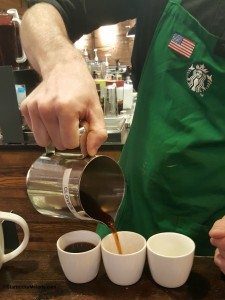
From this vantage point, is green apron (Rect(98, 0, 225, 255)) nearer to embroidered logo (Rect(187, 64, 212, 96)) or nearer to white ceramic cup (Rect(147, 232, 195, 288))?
embroidered logo (Rect(187, 64, 212, 96))

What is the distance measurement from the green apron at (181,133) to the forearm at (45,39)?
0.26 meters

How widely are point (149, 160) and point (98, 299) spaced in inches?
15.5

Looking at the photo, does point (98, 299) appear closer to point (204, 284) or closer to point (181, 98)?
point (204, 284)

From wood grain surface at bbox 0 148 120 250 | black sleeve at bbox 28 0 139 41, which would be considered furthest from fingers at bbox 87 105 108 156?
wood grain surface at bbox 0 148 120 250

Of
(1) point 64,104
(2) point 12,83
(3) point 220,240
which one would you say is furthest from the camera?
(2) point 12,83

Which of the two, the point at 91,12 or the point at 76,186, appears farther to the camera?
the point at 91,12

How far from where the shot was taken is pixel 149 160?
1.00m

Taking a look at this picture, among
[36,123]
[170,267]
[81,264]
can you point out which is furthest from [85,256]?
[36,123]

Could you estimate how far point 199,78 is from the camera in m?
0.94

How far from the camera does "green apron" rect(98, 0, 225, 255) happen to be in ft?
3.08

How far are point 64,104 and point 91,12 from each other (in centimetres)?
59

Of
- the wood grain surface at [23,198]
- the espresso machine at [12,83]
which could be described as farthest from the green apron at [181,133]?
the espresso machine at [12,83]

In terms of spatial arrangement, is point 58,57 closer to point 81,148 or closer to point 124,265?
point 81,148

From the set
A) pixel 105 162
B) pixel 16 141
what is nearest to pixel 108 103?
pixel 16 141
